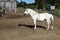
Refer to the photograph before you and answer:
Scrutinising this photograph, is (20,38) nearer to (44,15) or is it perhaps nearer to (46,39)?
(46,39)

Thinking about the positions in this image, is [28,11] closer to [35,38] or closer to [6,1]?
[35,38]

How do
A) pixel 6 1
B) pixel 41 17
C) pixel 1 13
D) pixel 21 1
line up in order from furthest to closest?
pixel 21 1 → pixel 6 1 → pixel 1 13 → pixel 41 17

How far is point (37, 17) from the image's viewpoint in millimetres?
12836

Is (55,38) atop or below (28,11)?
below

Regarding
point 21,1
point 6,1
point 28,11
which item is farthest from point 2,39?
point 21,1

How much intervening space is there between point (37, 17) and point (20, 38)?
3.25 metres

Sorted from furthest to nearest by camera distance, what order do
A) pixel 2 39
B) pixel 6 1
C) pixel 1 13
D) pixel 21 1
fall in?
pixel 21 1 → pixel 6 1 → pixel 1 13 → pixel 2 39

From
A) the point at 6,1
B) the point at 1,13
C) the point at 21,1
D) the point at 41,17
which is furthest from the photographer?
the point at 21,1

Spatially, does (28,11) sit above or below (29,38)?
above

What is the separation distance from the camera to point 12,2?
37.0m

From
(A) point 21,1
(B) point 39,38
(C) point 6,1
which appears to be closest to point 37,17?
(B) point 39,38

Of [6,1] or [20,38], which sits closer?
[20,38]

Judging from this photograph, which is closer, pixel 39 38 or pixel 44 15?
pixel 39 38

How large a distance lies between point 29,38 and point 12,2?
2755cm
